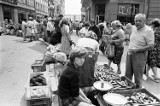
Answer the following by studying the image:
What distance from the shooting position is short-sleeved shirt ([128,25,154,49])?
3.36 meters

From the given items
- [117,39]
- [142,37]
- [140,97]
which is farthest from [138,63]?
[117,39]

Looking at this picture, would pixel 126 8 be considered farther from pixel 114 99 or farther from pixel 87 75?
pixel 114 99

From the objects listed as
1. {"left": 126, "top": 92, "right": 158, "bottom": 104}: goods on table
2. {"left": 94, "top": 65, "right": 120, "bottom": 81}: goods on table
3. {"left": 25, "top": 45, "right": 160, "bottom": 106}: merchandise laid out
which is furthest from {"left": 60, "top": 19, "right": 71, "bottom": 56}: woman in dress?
{"left": 126, "top": 92, "right": 158, "bottom": 104}: goods on table

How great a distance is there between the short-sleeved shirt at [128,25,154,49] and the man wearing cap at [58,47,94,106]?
1.80 metres

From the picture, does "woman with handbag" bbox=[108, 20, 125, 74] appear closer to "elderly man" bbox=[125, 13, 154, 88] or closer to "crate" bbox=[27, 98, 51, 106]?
"elderly man" bbox=[125, 13, 154, 88]

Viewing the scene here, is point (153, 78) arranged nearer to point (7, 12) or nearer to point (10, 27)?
point (10, 27)

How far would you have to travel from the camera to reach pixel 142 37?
3.44 m

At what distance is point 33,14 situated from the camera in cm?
3669

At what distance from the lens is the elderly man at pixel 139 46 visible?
3361mm

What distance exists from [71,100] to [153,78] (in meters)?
3.84

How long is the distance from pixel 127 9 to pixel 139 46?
50.2ft

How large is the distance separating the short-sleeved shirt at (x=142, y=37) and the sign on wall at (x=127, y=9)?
48.6 feet

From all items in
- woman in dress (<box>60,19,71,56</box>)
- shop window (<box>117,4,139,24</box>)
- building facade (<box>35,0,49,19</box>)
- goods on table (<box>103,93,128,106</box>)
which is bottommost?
goods on table (<box>103,93,128,106</box>)

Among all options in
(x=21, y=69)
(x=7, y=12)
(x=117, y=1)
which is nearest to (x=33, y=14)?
(x=7, y=12)
